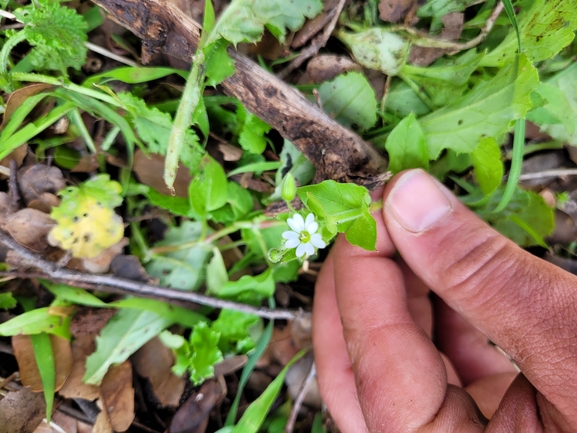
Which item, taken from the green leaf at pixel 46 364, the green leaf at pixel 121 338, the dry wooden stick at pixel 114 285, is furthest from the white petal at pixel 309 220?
the green leaf at pixel 46 364

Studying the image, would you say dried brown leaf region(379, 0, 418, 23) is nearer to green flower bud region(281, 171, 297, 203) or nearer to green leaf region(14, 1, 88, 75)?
green flower bud region(281, 171, 297, 203)

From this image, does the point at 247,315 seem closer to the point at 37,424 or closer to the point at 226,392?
the point at 226,392

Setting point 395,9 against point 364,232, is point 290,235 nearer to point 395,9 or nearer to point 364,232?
point 364,232

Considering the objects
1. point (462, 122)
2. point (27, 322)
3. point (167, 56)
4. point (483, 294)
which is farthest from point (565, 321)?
point (27, 322)

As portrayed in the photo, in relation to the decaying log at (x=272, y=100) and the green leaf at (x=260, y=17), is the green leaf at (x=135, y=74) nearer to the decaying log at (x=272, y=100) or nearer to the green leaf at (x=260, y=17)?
the decaying log at (x=272, y=100)

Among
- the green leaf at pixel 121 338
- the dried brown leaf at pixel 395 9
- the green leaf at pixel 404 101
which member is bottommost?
the green leaf at pixel 121 338

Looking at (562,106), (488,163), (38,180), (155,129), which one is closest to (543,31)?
(562,106)
